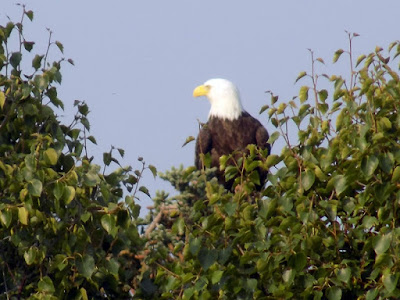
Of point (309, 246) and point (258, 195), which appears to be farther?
point (258, 195)

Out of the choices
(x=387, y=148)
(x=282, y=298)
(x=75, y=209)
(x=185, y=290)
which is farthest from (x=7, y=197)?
(x=387, y=148)

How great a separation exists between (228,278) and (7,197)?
1.38 meters

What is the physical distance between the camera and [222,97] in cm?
1334

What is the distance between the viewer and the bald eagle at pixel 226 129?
39.5 ft

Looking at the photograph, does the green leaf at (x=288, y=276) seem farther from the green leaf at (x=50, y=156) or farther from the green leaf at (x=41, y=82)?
the green leaf at (x=41, y=82)

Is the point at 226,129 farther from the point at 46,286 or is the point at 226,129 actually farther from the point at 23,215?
the point at 23,215

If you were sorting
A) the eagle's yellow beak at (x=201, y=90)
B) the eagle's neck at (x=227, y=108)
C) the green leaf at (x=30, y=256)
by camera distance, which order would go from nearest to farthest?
the green leaf at (x=30, y=256) < the eagle's neck at (x=227, y=108) < the eagle's yellow beak at (x=201, y=90)

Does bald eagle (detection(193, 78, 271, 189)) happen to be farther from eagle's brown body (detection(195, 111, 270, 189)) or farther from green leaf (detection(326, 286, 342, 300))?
green leaf (detection(326, 286, 342, 300))

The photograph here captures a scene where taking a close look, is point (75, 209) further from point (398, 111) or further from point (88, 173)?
point (398, 111)

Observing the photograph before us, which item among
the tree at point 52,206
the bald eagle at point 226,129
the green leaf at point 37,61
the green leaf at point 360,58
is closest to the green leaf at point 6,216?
the tree at point 52,206

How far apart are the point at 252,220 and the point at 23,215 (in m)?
1.30

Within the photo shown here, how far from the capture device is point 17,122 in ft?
21.7

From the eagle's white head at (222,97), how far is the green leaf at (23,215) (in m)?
7.22

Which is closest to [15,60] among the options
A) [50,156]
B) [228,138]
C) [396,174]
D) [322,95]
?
[50,156]
